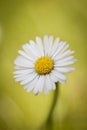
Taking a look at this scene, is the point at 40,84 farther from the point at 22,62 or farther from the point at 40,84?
the point at 22,62

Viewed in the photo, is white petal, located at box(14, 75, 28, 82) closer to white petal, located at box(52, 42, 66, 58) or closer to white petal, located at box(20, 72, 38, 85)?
white petal, located at box(20, 72, 38, 85)

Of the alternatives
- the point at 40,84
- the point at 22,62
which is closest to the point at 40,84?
the point at 40,84

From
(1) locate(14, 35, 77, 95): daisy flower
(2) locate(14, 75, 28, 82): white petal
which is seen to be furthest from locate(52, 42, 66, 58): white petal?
(2) locate(14, 75, 28, 82): white petal

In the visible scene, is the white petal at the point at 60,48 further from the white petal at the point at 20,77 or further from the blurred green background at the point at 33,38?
the white petal at the point at 20,77

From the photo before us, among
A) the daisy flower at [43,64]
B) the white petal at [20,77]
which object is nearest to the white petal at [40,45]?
the daisy flower at [43,64]

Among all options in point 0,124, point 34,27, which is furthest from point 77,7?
point 0,124

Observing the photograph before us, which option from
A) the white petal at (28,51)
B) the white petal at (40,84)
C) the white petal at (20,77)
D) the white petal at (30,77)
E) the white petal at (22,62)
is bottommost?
the white petal at (40,84)

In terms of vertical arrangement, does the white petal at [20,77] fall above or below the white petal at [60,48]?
below
